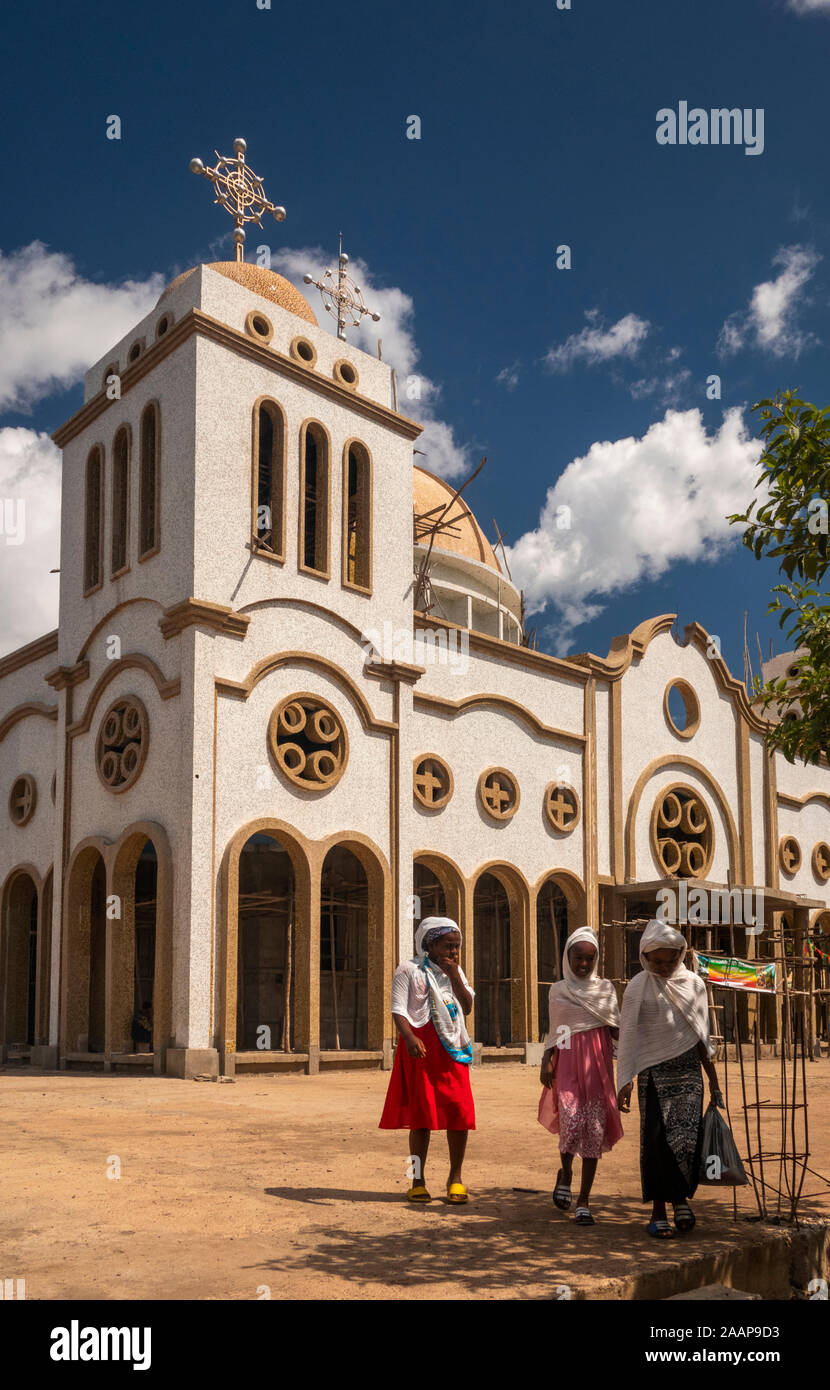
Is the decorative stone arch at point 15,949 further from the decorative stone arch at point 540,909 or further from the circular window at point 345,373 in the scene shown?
the circular window at point 345,373

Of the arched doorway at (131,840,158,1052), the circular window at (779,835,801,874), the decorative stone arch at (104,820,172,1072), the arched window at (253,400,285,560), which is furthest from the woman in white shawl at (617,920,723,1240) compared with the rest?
the circular window at (779,835,801,874)

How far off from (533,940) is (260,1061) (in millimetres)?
6614

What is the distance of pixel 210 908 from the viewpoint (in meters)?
16.3

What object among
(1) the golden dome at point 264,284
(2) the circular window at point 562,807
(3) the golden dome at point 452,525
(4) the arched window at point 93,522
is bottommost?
(2) the circular window at point 562,807

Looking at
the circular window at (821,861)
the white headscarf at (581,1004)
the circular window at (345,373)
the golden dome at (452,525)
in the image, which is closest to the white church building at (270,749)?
the circular window at (345,373)

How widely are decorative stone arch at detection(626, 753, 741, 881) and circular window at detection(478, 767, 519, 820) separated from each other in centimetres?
325

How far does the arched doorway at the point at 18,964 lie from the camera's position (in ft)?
69.8

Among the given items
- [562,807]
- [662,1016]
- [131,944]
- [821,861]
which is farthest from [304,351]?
[821,861]

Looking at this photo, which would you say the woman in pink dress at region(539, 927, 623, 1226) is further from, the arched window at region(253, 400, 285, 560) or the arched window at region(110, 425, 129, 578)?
the arched window at region(110, 425, 129, 578)

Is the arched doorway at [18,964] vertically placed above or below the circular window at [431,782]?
below

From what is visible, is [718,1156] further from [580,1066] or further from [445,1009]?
[445,1009]

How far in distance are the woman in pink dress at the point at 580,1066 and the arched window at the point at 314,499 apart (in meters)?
12.5

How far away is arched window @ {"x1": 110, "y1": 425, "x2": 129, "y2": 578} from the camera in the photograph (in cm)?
1944
